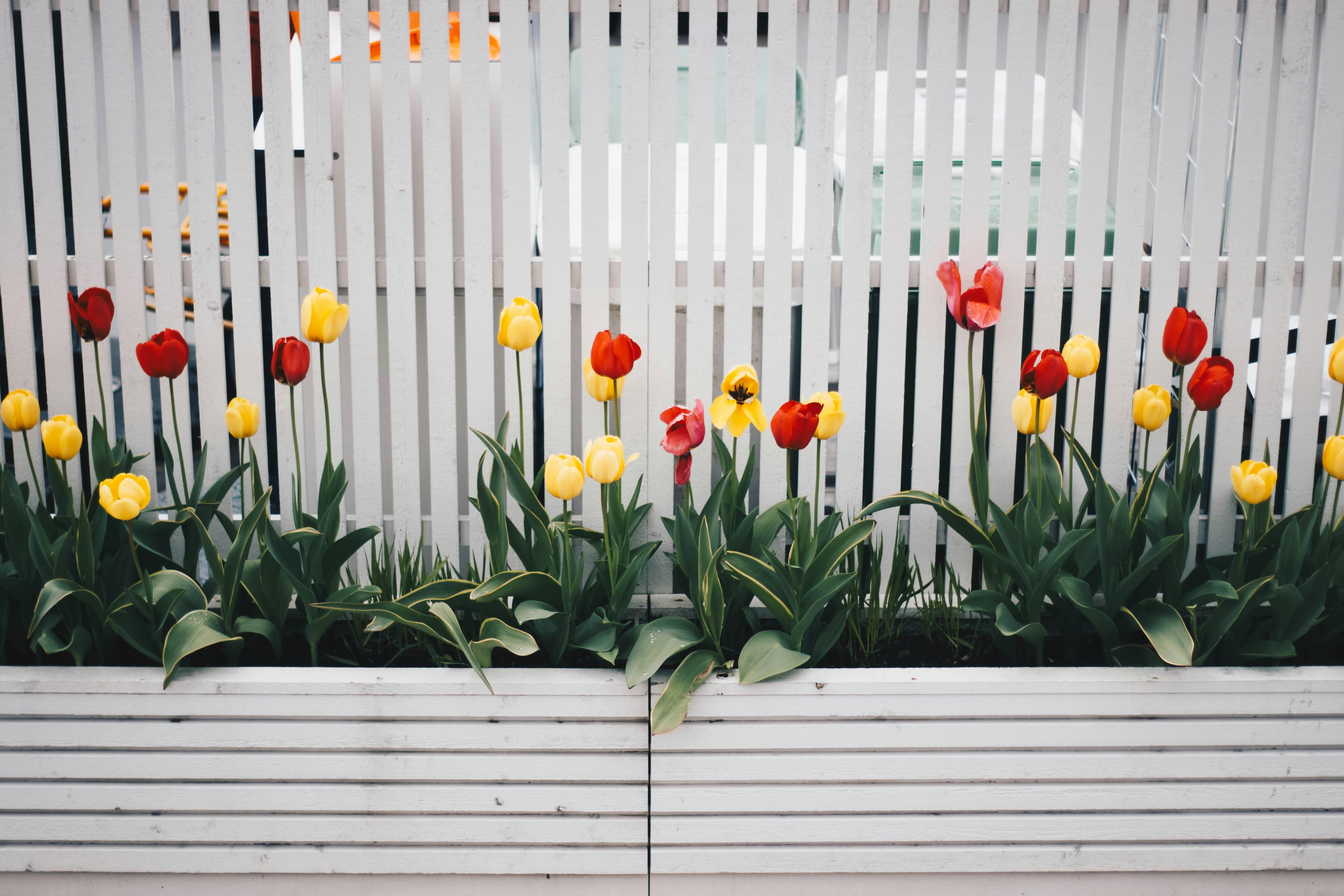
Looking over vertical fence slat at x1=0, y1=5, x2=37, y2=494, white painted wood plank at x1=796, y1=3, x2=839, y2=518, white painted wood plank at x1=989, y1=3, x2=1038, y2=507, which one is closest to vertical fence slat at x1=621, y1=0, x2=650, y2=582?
white painted wood plank at x1=796, y1=3, x2=839, y2=518

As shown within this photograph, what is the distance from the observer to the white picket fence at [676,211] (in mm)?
1528

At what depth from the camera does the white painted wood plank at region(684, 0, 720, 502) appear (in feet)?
4.99

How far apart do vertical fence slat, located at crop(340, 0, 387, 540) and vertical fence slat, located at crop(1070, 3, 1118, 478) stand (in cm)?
114

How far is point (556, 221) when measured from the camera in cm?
158

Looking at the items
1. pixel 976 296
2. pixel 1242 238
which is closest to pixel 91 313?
pixel 976 296

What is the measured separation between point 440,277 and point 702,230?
482 millimetres

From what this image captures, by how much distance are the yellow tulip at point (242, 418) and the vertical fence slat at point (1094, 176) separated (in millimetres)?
1382

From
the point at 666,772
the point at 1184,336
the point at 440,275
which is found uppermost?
the point at 440,275

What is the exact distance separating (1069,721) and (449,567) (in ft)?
3.47

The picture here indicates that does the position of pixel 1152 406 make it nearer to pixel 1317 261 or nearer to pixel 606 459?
pixel 1317 261

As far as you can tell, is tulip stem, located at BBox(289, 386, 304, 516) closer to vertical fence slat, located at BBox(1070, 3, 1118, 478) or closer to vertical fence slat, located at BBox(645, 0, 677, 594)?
vertical fence slat, located at BBox(645, 0, 677, 594)

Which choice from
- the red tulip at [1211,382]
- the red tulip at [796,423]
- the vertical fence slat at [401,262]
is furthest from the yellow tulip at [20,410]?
the red tulip at [1211,382]

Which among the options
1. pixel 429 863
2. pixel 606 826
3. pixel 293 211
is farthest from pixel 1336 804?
pixel 293 211

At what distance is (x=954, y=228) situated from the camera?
1.72 meters
